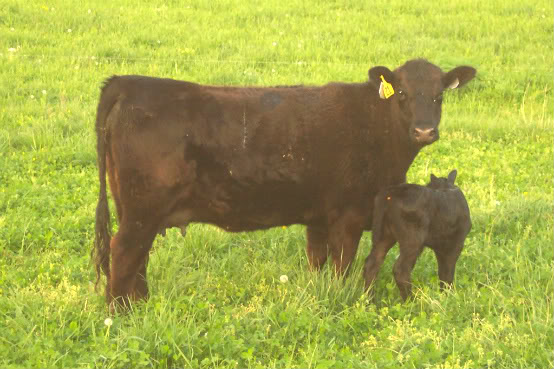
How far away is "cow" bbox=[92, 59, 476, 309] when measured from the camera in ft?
16.9

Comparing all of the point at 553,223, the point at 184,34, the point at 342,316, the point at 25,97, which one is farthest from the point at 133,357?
the point at 184,34

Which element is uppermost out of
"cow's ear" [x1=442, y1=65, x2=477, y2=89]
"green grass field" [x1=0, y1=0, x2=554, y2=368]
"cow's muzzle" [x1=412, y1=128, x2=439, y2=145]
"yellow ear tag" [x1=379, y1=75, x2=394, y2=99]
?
Answer: "cow's ear" [x1=442, y1=65, x2=477, y2=89]

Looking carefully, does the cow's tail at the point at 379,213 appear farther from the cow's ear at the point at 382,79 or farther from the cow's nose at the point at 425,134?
the cow's ear at the point at 382,79

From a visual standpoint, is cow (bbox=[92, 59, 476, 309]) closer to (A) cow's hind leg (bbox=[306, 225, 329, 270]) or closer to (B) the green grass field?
(A) cow's hind leg (bbox=[306, 225, 329, 270])

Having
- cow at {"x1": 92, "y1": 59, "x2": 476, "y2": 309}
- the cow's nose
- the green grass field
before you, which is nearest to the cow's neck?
cow at {"x1": 92, "y1": 59, "x2": 476, "y2": 309}

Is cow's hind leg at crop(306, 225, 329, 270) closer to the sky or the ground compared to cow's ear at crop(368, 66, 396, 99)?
closer to the ground

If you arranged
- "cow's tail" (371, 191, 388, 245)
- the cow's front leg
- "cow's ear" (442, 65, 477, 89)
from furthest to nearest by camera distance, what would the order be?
1. "cow's ear" (442, 65, 477, 89)
2. the cow's front leg
3. "cow's tail" (371, 191, 388, 245)

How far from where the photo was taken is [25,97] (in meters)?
10.4

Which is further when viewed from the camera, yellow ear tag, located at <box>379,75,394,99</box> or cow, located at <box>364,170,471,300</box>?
yellow ear tag, located at <box>379,75,394,99</box>

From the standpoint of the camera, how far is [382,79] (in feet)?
19.0

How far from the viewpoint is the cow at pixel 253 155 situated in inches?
203

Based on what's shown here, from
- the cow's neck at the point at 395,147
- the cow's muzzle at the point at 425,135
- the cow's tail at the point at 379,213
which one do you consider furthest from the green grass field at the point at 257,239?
the cow's muzzle at the point at 425,135

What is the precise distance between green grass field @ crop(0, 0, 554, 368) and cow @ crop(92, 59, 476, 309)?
0.36 m

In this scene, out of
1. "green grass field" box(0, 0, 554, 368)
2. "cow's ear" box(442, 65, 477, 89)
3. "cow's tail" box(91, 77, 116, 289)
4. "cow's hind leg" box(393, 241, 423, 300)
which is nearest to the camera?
"green grass field" box(0, 0, 554, 368)
